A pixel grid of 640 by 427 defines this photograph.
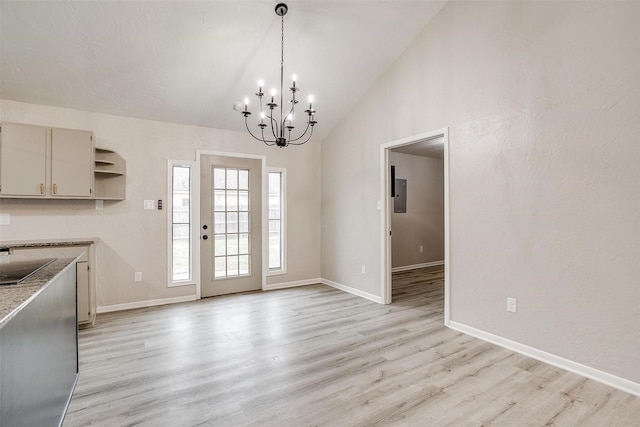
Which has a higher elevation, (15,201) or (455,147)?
(455,147)

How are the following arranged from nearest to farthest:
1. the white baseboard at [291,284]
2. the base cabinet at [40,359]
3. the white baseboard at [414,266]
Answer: the base cabinet at [40,359] < the white baseboard at [291,284] < the white baseboard at [414,266]

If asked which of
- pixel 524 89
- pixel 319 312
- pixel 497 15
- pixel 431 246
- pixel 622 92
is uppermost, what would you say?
pixel 497 15

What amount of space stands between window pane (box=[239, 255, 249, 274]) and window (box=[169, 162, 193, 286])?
2.37ft

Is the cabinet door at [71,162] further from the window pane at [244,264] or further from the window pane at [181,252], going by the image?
the window pane at [244,264]

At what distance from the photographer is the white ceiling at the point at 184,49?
2.93m

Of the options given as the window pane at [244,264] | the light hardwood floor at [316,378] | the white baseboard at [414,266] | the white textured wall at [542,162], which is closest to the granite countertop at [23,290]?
the light hardwood floor at [316,378]

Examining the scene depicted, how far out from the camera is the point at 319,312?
3957mm

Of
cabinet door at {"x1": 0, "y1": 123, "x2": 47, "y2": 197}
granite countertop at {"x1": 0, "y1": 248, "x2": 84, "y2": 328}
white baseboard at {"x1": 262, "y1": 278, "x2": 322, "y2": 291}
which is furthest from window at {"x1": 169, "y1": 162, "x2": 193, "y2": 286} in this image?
granite countertop at {"x1": 0, "y1": 248, "x2": 84, "y2": 328}

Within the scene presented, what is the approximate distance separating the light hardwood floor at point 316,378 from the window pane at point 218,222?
1346mm

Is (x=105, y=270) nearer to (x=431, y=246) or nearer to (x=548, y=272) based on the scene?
(x=548, y=272)

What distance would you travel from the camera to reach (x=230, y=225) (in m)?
4.79

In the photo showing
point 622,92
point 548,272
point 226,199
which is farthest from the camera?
point 226,199

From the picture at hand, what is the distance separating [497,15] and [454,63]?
0.53 meters

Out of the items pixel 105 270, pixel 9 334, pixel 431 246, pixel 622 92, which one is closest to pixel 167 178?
pixel 105 270
